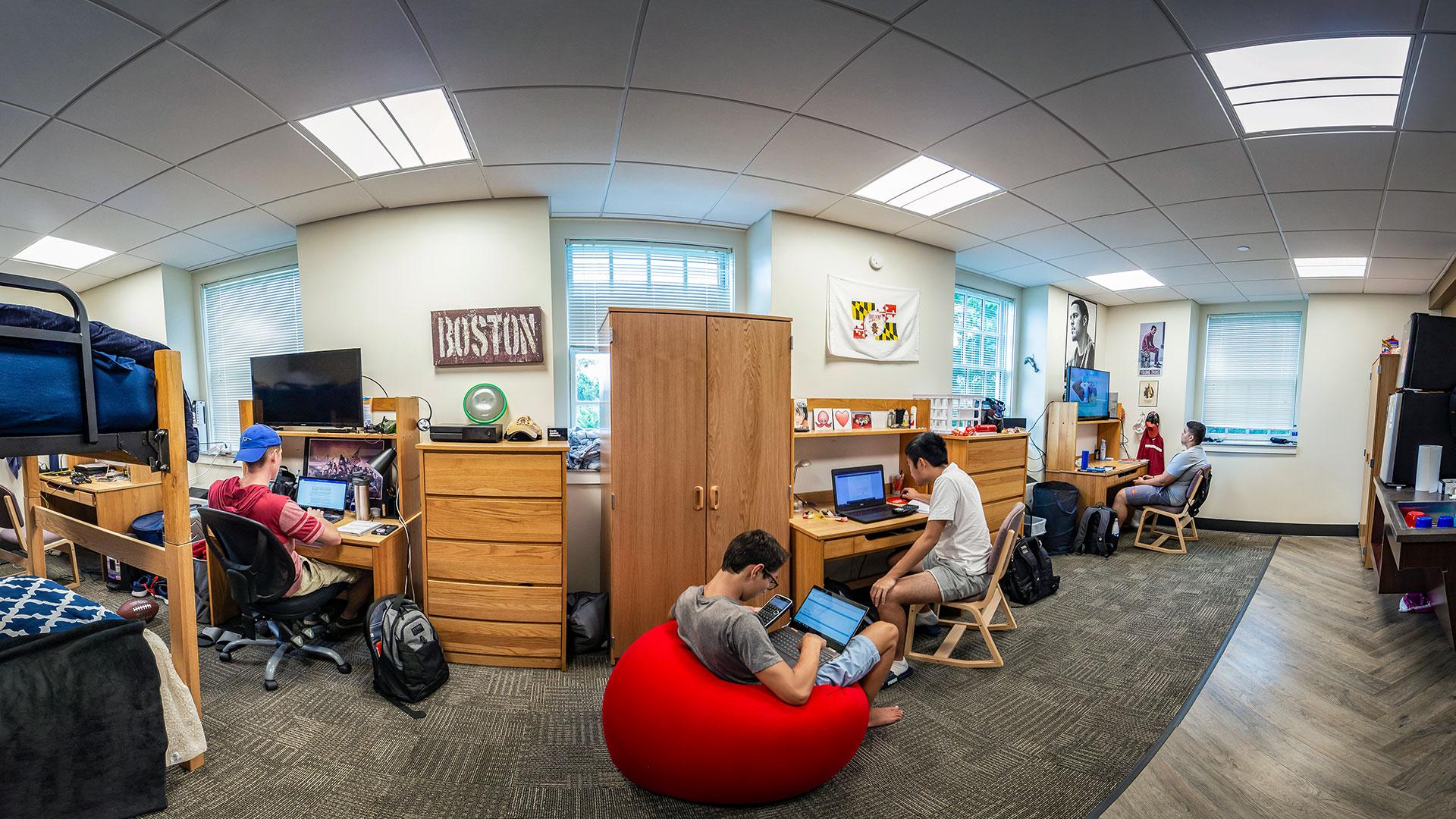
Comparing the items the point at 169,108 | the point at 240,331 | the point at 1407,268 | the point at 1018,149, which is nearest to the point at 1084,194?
the point at 1018,149

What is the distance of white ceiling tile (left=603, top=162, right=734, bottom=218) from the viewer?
2.83m

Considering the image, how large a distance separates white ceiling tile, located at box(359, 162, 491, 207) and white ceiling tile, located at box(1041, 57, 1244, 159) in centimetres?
309

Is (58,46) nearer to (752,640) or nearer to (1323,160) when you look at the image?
(752,640)

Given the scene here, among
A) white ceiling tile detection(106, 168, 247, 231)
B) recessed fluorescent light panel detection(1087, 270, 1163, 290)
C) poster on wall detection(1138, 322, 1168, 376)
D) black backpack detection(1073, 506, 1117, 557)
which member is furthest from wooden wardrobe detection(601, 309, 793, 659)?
poster on wall detection(1138, 322, 1168, 376)

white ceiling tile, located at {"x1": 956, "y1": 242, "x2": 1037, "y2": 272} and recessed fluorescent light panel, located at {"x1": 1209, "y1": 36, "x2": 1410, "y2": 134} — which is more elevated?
recessed fluorescent light panel, located at {"x1": 1209, "y1": 36, "x2": 1410, "y2": 134}

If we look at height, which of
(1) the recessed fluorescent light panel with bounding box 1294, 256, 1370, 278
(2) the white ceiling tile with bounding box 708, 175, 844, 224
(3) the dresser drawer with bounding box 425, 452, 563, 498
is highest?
(2) the white ceiling tile with bounding box 708, 175, 844, 224

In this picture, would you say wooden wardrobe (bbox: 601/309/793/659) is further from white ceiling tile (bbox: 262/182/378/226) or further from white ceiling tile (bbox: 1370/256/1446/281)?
white ceiling tile (bbox: 1370/256/1446/281)

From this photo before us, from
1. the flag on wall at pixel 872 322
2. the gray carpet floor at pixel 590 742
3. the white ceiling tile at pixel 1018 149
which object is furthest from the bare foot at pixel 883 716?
the white ceiling tile at pixel 1018 149

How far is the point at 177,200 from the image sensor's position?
2990 millimetres

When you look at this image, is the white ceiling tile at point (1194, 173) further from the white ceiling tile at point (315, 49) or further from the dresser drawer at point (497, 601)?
the dresser drawer at point (497, 601)

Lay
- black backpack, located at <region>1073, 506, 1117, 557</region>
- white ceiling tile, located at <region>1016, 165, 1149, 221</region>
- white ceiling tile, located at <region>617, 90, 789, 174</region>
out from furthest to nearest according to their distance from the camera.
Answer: black backpack, located at <region>1073, 506, 1117, 557</region>, white ceiling tile, located at <region>1016, 165, 1149, 221</region>, white ceiling tile, located at <region>617, 90, 789, 174</region>

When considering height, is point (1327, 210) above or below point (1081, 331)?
above

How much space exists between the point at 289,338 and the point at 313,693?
313 cm

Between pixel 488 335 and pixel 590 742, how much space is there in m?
2.48
